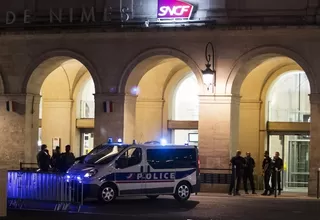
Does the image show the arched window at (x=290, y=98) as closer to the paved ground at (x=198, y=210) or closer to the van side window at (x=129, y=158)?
the paved ground at (x=198, y=210)

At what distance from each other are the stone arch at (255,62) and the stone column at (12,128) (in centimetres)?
849

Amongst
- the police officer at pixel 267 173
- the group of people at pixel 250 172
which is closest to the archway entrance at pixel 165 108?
the group of people at pixel 250 172

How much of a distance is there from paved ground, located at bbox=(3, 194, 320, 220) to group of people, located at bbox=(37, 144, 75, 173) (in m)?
3.00

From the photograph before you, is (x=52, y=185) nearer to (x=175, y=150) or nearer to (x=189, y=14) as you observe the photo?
(x=175, y=150)

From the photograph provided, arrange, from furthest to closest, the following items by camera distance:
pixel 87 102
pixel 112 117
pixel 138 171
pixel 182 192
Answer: pixel 87 102, pixel 112 117, pixel 182 192, pixel 138 171

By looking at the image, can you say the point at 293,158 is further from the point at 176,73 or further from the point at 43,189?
the point at 43,189

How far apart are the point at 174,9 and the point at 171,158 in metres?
6.98

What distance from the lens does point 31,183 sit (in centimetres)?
2139

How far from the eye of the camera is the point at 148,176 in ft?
75.0

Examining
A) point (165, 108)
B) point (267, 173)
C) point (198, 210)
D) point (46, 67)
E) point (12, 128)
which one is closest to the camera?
point (198, 210)

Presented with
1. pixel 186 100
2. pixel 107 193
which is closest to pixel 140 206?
pixel 107 193

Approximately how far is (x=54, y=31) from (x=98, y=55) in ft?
6.39

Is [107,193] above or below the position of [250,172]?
below

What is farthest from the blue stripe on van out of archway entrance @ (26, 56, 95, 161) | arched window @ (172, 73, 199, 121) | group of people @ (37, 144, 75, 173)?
archway entrance @ (26, 56, 95, 161)
